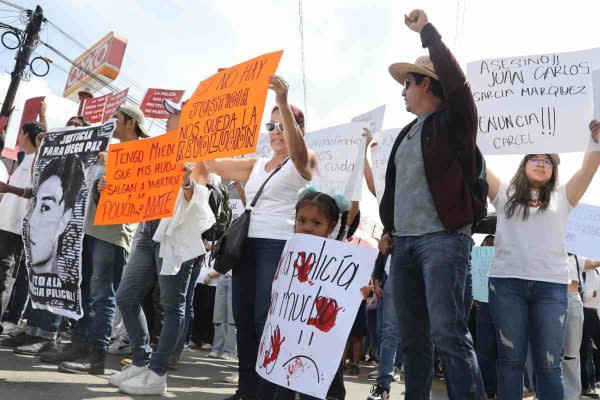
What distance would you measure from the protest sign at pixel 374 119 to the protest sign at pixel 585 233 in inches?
108

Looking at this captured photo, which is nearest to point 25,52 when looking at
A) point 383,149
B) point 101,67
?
point 101,67

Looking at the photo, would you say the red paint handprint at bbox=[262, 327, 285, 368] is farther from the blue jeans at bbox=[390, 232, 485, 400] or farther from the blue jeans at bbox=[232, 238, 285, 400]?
the blue jeans at bbox=[390, 232, 485, 400]

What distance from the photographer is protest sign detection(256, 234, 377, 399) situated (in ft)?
8.21

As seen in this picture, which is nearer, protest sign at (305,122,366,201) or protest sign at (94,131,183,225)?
protest sign at (94,131,183,225)

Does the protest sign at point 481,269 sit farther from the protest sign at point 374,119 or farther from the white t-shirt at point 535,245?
the white t-shirt at point 535,245

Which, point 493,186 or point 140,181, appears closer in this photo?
point 493,186

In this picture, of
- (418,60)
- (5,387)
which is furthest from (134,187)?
(418,60)

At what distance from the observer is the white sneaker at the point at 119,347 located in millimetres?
5511

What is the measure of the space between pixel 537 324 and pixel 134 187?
2.70m

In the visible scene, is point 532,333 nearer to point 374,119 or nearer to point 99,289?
point 99,289

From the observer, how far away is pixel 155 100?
18.8m

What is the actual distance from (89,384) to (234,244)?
1.42 meters

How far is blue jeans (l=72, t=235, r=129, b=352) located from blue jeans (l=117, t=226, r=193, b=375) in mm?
263

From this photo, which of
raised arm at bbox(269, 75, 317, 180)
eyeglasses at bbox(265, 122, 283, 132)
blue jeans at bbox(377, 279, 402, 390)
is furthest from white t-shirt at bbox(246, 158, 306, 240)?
blue jeans at bbox(377, 279, 402, 390)
